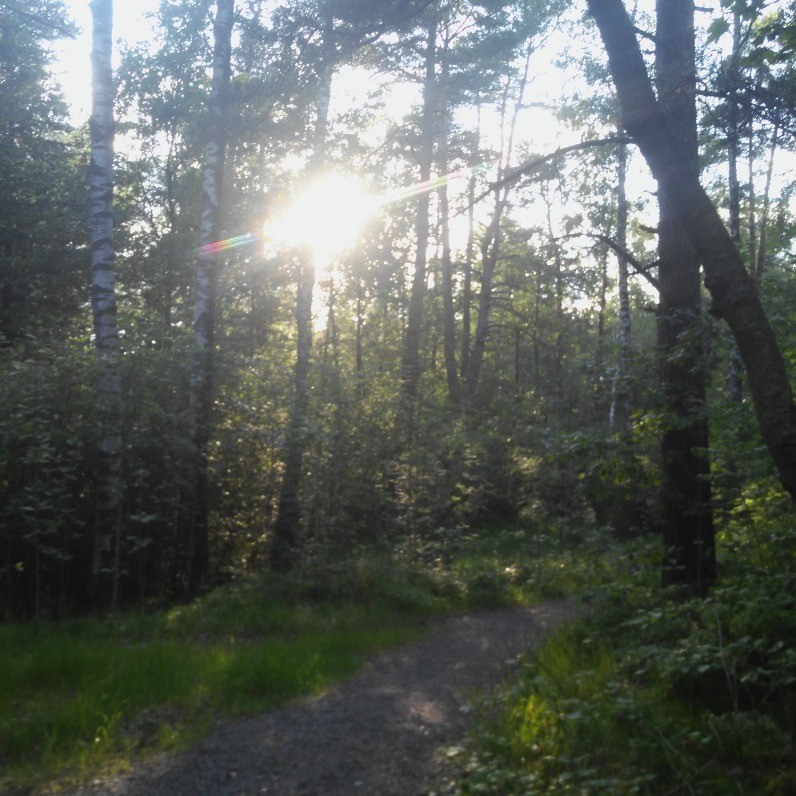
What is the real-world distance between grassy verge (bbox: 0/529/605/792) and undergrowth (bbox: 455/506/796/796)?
91.2 inches

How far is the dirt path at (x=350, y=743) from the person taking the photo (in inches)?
225

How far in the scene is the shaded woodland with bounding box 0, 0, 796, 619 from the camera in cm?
820

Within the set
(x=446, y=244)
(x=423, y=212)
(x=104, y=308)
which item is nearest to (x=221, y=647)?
(x=104, y=308)

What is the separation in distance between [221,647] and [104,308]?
545cm

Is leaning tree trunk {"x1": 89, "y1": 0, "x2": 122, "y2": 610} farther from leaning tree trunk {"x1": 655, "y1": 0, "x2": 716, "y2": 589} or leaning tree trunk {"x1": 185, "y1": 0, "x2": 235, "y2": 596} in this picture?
leaning tree trunk {"x1": 655, "y1": 0, "x2": 716, "y2": 589}

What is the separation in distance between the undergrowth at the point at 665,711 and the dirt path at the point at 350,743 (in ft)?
1.49

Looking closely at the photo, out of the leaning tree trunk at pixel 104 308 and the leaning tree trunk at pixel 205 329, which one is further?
the leaning tree trunk at pixel 205 329

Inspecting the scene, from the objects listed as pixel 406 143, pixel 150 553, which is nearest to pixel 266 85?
pixel 150 553

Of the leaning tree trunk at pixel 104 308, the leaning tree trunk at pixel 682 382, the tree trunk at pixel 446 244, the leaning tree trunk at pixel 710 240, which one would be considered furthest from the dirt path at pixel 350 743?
the tree trunk at pixel 446 244

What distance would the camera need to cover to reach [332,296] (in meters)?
31.6

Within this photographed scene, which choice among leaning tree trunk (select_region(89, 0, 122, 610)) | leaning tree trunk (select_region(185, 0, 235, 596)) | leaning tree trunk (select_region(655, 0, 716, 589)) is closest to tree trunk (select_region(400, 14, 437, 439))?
leaning tree trunk (select_region(185, 0, 235, 596))

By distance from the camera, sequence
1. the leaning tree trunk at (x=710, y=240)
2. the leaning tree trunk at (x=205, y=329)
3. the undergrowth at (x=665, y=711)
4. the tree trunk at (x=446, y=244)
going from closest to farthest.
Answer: the undergrowth at (x=665, y=711)
the leaning tree trunk at (x=710, y=240)
the leaning tree trunk at (x=205, y=329)
the tree trunk at (x=446, y=244)

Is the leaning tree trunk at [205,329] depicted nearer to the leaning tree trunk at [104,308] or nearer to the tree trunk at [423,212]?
the leaning tree trunk at [104,308]

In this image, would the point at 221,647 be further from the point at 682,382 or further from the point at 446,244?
the point at 446,244
